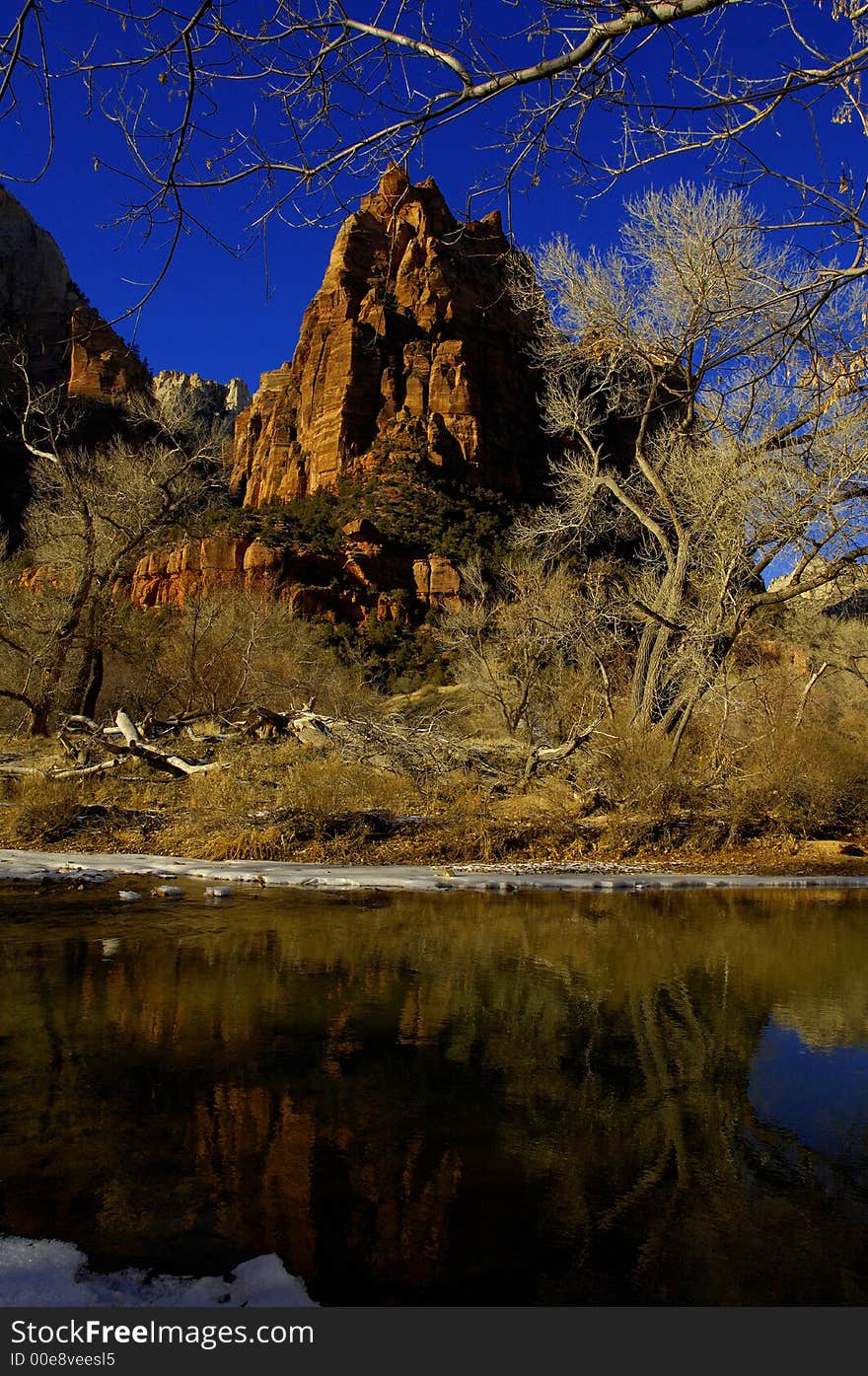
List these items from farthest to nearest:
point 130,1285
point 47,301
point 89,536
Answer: point 47,301, point 89,536, point 130,1285

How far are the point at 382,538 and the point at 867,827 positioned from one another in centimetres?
5446

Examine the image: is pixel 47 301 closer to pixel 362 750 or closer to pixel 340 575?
pixel 340 575

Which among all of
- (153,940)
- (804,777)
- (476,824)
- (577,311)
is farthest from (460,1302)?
(577,311)

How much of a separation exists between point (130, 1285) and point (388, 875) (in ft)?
21.9

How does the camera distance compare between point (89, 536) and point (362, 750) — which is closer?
point (362, 750)

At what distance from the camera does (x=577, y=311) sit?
14.6m

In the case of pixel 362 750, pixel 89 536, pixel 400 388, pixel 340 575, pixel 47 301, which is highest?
pixel 47 301

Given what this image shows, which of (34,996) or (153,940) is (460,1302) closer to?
(34,996)

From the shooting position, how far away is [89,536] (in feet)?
55.9

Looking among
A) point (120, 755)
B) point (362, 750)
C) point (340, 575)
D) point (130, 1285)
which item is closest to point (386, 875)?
point (362, 750)

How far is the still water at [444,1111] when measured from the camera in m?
2.57

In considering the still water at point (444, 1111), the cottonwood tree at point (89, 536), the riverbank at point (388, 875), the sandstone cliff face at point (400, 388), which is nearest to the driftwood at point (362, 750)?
the riverbank at point (388, 875)

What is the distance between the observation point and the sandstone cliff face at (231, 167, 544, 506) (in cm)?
7850

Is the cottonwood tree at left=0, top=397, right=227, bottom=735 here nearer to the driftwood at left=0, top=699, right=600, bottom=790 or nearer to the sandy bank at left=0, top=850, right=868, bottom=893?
the driftwood at left=0, top=699, right=600, bottom=790
